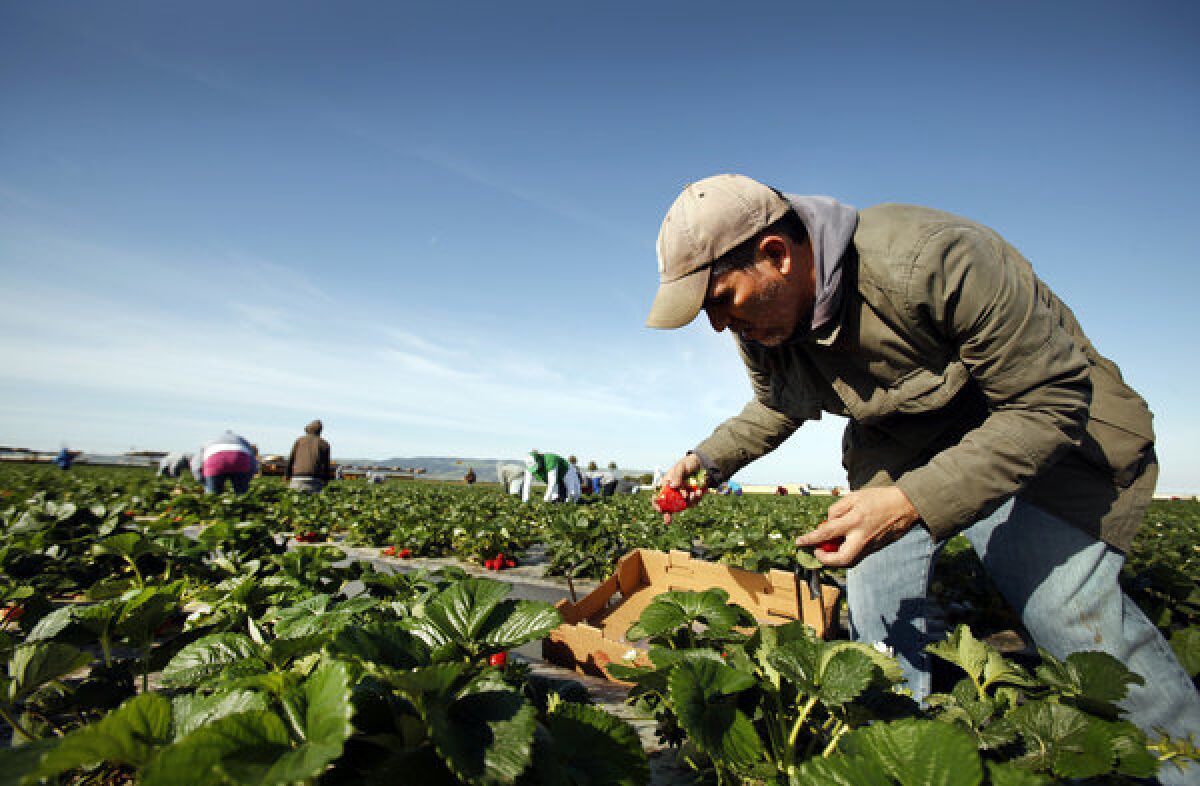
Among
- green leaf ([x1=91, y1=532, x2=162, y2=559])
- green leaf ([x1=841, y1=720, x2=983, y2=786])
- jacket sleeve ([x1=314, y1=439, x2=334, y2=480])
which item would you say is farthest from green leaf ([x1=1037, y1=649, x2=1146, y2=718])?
jacket sleeve ([x1=314, y1=439, x2=334, y2=480])

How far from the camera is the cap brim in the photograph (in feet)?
5.45

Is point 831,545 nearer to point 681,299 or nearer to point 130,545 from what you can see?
point 681,299

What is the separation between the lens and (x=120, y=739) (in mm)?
609

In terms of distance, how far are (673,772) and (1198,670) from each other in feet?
5.12

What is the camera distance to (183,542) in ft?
7.21

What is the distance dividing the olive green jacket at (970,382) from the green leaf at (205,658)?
1.61 m

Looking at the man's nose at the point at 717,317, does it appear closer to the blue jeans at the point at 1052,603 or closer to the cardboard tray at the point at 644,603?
the blue jeans at the point at 1052,603

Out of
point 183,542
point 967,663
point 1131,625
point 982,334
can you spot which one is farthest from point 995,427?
point 183,542

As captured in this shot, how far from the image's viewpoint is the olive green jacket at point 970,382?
1406mm

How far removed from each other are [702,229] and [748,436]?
1.29 metres

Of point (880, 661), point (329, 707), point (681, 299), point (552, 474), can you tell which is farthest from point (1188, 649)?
point (552, 474)

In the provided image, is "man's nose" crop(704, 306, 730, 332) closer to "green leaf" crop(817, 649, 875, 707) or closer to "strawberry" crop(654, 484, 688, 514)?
"strawberry" crop(654, 484, 688, 514)

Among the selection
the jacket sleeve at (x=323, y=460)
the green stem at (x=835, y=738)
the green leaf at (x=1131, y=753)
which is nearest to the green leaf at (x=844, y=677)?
the green stem at (x=835, y=738)

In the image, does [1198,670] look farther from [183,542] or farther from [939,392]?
[183,542]
